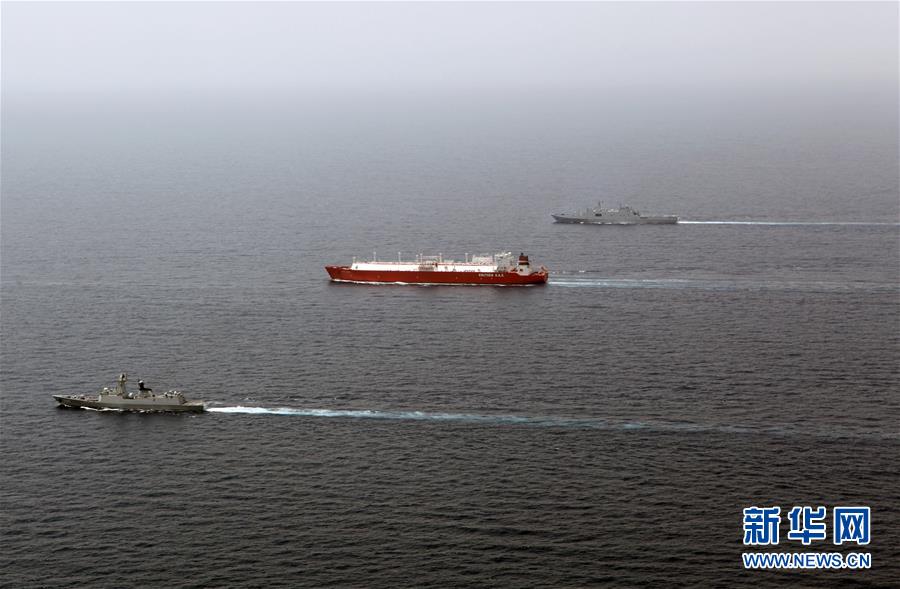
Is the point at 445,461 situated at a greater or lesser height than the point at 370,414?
lesser

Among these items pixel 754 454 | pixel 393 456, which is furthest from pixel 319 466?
pixel 754 454

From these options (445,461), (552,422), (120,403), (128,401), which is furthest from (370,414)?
(120,403)

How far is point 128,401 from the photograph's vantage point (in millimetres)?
170625

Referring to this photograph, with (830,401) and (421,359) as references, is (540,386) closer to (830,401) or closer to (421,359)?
(421,359)

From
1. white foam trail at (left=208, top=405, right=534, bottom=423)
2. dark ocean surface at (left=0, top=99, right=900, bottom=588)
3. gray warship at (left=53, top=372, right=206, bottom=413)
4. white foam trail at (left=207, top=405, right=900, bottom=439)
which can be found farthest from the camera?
gray warship at (left=53, top=372, right=206, bottom=413)

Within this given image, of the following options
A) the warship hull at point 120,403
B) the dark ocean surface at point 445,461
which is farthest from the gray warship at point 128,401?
the dark ocean surface at point 445,461

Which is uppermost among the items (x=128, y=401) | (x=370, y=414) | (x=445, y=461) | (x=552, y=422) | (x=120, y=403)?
(x=128, y=401)

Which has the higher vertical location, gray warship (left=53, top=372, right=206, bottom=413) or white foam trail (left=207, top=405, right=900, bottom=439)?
gray warship (left=53, top=372, right=206, bottom=413)

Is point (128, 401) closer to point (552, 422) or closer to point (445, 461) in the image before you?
point (445, 461)

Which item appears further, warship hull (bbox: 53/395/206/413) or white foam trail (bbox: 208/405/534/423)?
warship hull (bbox: 53/395/206/413)

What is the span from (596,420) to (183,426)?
53727 mm

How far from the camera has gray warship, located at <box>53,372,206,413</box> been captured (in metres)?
170

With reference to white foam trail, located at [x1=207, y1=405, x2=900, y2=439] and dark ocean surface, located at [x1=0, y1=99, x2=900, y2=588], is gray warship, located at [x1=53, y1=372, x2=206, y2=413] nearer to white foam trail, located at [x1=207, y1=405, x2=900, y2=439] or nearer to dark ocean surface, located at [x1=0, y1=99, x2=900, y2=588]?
dark ocean surface, located at [x1=0, y1=99, x2=900, y2=588]

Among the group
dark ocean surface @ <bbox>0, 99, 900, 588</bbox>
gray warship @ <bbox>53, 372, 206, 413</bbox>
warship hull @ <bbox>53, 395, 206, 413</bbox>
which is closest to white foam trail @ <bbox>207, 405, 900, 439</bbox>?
dark ocean surface @ <bbox>0, 99, 900, 588</bbox>
